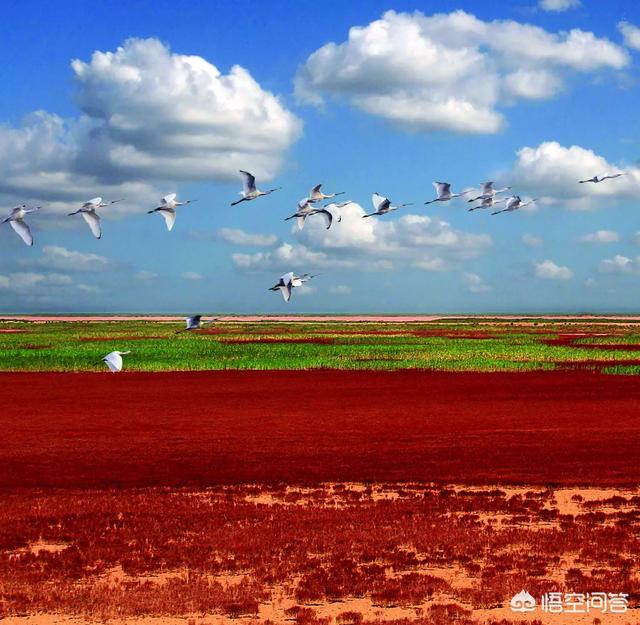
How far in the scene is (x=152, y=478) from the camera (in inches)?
706

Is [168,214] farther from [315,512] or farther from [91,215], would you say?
[315,512]

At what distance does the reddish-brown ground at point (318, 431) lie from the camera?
727 inches

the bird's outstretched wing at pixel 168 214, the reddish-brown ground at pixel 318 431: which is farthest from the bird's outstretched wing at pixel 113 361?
the bird's outstretched wing at pixel 168 214

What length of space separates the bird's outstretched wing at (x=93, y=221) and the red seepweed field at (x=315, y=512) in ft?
17.8

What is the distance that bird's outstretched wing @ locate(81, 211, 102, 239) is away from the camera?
1969 cm

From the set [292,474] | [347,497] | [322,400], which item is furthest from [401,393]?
[347,497]

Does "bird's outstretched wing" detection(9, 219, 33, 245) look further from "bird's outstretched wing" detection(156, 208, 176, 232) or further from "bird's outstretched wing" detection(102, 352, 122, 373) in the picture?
"bird's outstretched wing" detection(102, 352, 122, 373)

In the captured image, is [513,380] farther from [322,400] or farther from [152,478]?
[152,478]

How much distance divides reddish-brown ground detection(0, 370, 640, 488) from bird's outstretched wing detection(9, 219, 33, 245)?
516 centimetres

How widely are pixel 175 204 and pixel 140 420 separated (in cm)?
812

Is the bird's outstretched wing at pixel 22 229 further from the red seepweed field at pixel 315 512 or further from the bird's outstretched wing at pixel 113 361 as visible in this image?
the bird's outstretched wing at pixel 113 361

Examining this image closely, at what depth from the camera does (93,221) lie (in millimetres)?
20188

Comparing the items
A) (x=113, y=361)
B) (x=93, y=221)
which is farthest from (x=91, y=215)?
(x=113, y=361)

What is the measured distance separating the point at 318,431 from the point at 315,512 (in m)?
9.99
